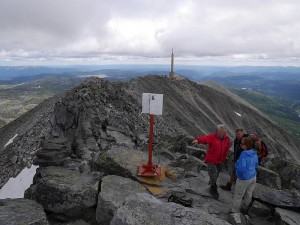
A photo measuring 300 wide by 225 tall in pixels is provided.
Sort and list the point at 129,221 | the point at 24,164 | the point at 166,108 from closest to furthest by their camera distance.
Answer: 1. the point at 129,221
2. the point at 24,164
3. the point at 166,108

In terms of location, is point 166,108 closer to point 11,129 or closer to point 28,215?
point 11,129

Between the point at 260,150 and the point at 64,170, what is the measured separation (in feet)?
A: 30.1

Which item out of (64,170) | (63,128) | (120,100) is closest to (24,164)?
(63,128)

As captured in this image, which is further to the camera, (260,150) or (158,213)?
(260,150)

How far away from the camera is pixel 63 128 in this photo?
29.5 meters

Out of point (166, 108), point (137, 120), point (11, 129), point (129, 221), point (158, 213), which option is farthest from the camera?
point (166, 108)

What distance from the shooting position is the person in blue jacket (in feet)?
38.8

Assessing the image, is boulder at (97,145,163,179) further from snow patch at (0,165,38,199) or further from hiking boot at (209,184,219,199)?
snow patch at (0,165,38,199)

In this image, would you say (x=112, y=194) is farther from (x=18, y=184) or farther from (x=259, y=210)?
(x=18, y=184)

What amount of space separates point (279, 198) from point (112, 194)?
22.5 ft

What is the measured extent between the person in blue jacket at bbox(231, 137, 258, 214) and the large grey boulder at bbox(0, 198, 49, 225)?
7.05 meters

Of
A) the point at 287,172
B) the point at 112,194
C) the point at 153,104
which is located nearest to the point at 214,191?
the point at 153,104

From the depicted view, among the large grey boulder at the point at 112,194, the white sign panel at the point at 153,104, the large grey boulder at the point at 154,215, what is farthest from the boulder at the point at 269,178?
the large grey boulder at the point at 154,215

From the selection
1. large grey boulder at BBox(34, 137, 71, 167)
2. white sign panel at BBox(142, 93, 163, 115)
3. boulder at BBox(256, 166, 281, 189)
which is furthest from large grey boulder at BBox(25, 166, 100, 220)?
boulder at BBox(256, 166, 281, 189)
